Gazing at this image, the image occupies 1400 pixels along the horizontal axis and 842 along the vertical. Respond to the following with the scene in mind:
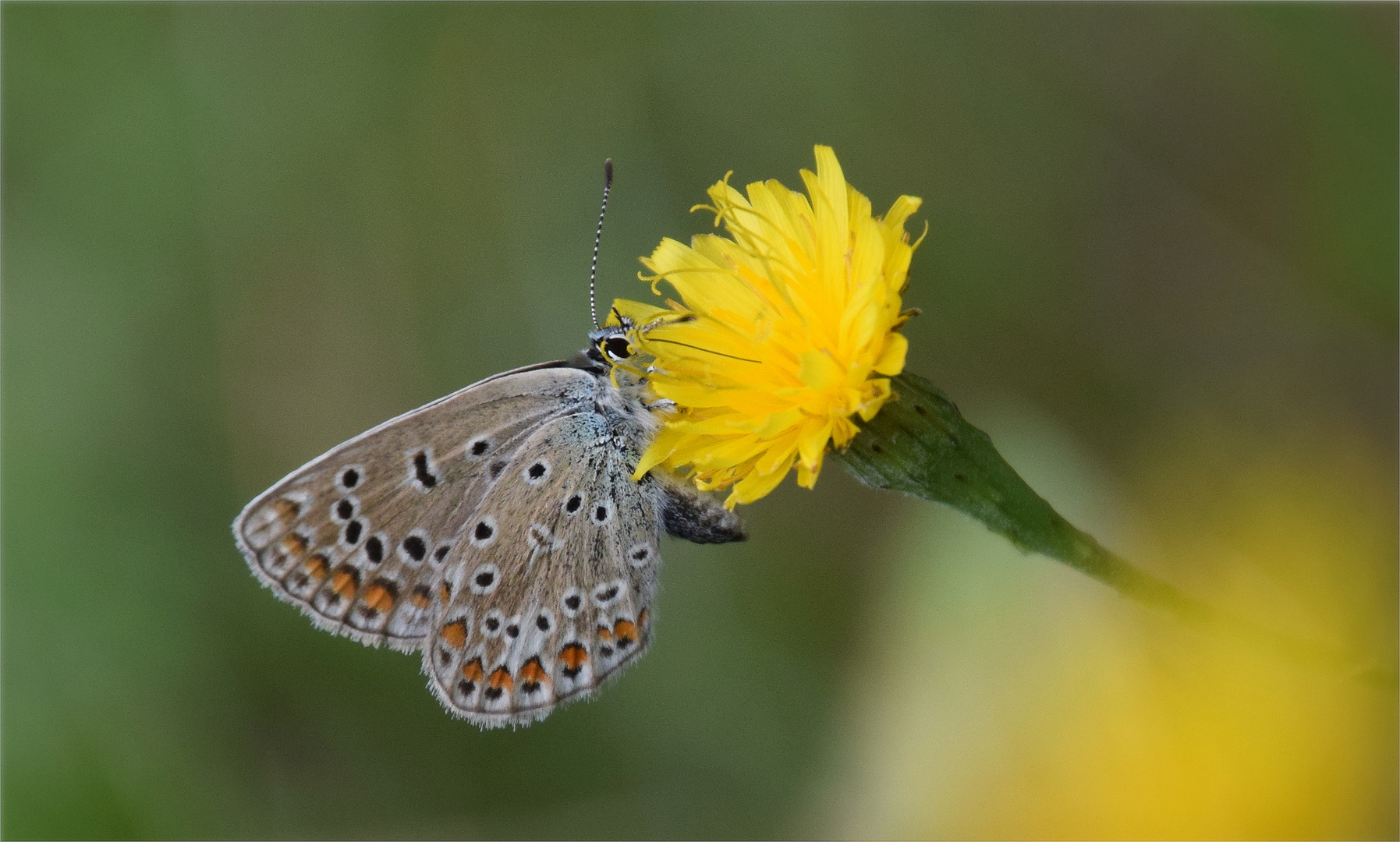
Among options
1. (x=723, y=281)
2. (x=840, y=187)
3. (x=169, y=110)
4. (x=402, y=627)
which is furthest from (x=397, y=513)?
(x=169, y=110)

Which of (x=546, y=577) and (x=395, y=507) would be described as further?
(x=546, y=577)

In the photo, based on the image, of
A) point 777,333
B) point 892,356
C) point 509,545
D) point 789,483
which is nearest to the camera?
point 892,356

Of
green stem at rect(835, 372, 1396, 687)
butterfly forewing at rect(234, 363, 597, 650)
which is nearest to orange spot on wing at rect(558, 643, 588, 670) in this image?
butterfly forewing at rect(234, 363, 597, 650)

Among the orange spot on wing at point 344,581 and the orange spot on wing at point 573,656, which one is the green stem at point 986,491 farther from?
the orange spot on wing at point 344,581

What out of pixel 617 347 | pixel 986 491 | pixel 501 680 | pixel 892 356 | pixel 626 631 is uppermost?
pixel 617 347

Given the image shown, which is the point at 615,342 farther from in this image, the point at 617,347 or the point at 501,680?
the point at 501,680

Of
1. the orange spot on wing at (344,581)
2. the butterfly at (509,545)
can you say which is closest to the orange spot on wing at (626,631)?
the butterfly at (509,545)

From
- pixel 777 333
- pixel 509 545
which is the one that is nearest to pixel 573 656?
pixel 509 545
